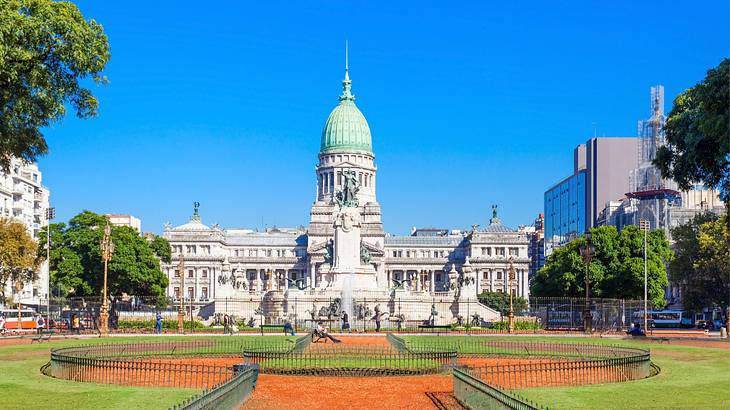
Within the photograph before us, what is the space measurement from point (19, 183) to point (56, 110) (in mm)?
86175

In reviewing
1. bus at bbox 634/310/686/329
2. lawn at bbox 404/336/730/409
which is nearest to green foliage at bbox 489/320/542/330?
bus at bbox 634/310/686/329

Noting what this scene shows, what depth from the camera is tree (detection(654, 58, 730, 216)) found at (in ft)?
92.0

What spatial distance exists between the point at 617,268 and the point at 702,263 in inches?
315

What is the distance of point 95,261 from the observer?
91938mm

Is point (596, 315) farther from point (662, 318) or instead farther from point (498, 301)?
point (498, 301)

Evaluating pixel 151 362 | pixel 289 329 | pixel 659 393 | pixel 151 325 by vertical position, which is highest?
pixel 151 362

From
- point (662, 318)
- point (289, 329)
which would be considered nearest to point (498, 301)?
point (662, 318)

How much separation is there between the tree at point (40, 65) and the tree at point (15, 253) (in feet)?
149

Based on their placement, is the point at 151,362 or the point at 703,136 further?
the point at 703,136

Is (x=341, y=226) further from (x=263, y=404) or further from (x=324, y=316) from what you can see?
(x=263, y=404)

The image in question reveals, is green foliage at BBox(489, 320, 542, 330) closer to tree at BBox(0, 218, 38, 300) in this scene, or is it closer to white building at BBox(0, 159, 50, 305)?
tree at BBox(0, 218, 38, 300)

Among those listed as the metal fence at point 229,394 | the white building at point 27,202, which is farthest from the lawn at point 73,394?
the white building at point 27,202

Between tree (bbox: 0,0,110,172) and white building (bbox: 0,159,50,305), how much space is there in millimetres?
73367

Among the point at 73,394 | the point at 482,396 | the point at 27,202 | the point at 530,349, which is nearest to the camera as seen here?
the point at 482,396
